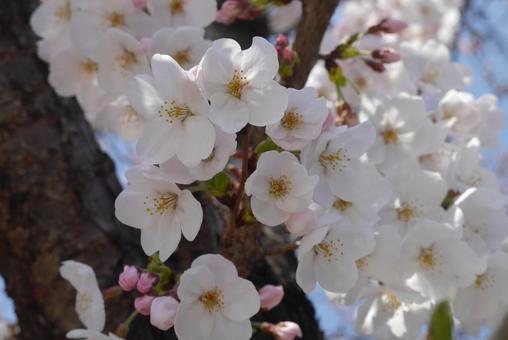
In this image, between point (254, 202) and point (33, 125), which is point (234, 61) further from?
point (33, 125)

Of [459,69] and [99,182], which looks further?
[459,69]

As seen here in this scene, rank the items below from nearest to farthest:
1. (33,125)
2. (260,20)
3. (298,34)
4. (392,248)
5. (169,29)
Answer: (392,248) → (169,29) → (298,34) → (33,125) → (260,20)

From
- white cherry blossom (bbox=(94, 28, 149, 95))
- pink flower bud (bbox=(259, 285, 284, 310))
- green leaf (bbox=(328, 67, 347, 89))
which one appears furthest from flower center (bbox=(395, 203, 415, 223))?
white cherry blossom (bbox=(94, 28, 149, 95))

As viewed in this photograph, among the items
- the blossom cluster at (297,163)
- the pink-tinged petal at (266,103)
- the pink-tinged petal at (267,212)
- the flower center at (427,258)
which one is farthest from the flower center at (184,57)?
the flower center at (427,258)

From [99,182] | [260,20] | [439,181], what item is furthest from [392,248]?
[260,20]

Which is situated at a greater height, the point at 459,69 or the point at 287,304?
the point at 459,69

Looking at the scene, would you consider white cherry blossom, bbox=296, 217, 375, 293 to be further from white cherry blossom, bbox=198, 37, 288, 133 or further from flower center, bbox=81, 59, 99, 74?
flower center, bbox=81, 59, 99, 74
